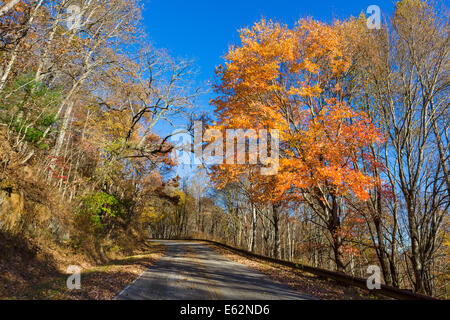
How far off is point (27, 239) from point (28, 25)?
24.9 ft

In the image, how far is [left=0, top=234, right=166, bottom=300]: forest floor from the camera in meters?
6.32

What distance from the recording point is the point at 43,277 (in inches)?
319

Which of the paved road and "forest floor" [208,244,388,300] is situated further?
"forest floor" [208,244,388,300]

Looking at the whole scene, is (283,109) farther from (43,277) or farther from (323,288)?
(43,277)

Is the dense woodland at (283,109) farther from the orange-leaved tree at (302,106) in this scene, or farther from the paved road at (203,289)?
the paved road at (203,289)

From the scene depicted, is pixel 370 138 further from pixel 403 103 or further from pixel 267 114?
pixel 267 114

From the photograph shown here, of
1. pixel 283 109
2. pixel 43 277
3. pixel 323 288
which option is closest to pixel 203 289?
pixel 323 288

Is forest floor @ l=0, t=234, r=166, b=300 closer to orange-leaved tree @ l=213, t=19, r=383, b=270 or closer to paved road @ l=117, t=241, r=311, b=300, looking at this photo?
paved road @ l=117, t=241, r=311, b=300

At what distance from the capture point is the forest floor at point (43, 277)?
6.32m

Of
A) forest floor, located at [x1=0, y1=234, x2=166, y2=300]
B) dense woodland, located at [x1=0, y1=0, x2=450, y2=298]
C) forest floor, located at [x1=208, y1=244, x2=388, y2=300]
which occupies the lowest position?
forest floor, located at [x1=208, y1=244, x2=388, y2=300]

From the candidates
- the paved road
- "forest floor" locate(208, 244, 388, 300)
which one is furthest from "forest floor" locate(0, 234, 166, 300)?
"forest floor" locate(208, 244, 388, 300)
